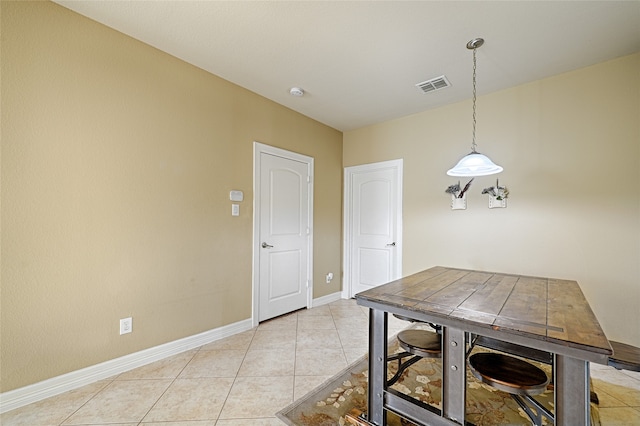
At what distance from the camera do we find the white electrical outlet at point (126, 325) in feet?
7.10

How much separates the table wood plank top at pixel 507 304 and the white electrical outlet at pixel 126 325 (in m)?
1.88

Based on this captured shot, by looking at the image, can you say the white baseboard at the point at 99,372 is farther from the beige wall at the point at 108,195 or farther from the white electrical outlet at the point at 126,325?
the white electrical outlet at the point at 126,325

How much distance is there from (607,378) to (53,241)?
4.18 m

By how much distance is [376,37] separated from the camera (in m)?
2.15

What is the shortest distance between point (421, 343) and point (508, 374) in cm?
47

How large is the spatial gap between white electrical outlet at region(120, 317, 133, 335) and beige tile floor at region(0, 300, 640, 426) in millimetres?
316

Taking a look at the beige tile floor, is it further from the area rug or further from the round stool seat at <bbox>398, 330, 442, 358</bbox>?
the round stool seat at <bbox>398, 330, 442, 358</bbox>

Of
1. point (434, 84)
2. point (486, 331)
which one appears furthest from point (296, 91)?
point (486, 331)

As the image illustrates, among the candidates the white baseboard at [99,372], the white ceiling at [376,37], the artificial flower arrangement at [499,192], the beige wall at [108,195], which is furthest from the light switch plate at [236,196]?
the artificial flower arrangement at [499,192]

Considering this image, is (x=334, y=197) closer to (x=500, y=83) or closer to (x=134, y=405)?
(x=500, y=83)

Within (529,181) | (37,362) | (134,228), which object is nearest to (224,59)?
(134,228)

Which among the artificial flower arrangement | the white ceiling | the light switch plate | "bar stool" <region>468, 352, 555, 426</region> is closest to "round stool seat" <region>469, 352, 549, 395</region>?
"bar stool" <region>468, 352, 555, 426</region>

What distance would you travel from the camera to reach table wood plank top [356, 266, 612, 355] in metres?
1.17

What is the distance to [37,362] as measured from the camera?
1.81 meters
